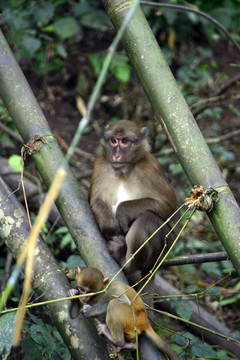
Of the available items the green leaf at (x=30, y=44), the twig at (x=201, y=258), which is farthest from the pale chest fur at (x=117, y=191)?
the green leaf at (x=30, y=44)

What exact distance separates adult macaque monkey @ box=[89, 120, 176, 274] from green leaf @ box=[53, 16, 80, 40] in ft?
13.6

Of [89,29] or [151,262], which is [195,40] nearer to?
[89,29]

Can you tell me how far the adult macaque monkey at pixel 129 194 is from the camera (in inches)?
168

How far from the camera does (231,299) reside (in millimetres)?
5879

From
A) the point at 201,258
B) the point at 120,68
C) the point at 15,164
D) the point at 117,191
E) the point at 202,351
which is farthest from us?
the point at 120,68

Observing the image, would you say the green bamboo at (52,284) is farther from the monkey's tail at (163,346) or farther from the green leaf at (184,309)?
the green leaf at (184,309)

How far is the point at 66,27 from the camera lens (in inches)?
334

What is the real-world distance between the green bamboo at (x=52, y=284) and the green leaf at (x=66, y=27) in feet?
18.3

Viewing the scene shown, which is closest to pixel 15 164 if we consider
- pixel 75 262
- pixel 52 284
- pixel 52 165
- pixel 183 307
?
pixel 75 262

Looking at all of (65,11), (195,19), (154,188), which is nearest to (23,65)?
(65,11)

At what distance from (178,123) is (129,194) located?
72.9 inches

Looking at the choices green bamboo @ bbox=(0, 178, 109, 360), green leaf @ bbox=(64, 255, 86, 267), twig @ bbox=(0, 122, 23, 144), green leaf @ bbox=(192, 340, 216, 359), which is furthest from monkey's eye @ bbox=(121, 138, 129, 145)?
twig @ bbox=(0, 122, 23, 144)

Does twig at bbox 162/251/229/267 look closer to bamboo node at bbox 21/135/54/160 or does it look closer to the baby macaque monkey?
the baby macaque monkey

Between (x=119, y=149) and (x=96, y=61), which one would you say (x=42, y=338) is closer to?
(x=119, y=149)
